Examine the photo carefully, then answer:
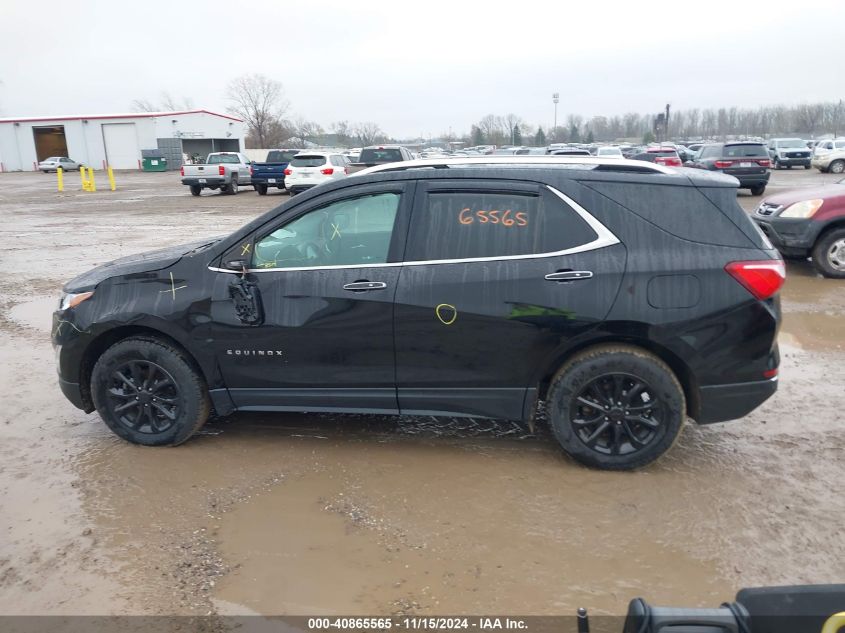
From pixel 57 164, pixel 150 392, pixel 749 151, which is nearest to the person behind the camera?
pixel 150 392

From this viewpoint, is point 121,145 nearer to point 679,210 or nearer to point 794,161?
point 794,161

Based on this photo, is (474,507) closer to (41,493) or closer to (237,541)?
(237,541)

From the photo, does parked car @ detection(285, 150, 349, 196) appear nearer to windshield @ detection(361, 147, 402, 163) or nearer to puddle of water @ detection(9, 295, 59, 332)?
windshield @ detection(361, 147, 402, 163)

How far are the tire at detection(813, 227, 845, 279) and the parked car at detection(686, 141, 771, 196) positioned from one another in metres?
11.1

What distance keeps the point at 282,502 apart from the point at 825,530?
2803mm

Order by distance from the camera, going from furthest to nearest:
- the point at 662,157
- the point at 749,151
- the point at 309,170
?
the point at 662,157 → the point at 309,170 → the point at 749,151

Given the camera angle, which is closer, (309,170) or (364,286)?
(364,286)

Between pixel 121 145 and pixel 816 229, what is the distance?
6520 cm

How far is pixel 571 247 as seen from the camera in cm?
391

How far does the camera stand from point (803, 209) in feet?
29.9

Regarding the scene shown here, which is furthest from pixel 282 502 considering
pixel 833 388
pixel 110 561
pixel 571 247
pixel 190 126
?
pixel 190 126

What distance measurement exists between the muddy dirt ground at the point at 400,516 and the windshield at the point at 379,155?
20331 mm

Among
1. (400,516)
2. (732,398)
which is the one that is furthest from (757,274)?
(400,516)

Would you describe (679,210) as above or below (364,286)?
above
